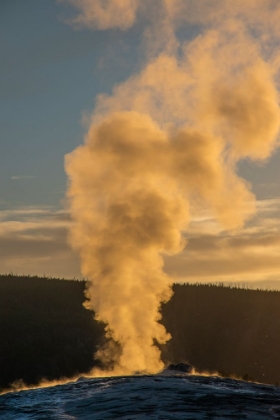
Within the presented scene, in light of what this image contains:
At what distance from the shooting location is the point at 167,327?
8631cm

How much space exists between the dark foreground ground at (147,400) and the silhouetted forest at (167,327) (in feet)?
124

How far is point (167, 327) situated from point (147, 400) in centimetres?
6444

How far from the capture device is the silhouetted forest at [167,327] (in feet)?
227

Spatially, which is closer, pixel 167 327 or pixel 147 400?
pixel 147 400

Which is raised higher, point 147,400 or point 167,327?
point 167,327

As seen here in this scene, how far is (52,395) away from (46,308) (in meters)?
59.3

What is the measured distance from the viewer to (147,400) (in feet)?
73.2

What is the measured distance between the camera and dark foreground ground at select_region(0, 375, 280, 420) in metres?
20.6

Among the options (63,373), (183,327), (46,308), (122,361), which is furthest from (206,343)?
(122,361)

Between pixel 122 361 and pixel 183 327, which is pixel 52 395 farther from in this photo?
pixel 183 327

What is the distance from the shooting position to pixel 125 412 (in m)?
20.8

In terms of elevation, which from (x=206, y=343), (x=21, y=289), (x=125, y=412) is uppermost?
(x=21, y=289)

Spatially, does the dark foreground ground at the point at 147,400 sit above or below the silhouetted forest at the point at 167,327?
below

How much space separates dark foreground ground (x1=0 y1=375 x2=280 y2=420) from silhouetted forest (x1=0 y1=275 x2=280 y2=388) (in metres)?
37.7
